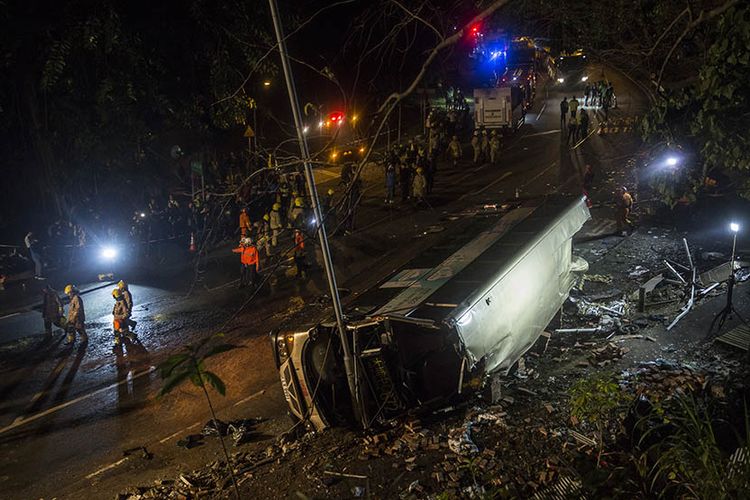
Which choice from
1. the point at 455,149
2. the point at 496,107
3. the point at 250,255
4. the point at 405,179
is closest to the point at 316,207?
the point at 250,255

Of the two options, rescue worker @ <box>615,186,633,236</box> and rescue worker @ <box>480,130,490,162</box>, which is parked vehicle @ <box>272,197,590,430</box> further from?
rescue worker @ <box>480,130,490,162</box>

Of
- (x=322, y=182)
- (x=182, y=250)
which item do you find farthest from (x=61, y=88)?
(x=322, y=182)

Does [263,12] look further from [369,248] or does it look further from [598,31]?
[598,31]

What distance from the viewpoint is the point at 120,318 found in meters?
11.1

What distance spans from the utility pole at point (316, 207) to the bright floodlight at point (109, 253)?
1271 cm

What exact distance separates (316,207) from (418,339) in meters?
2.87

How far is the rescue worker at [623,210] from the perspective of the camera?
14016 millimetres

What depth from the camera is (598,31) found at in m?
11.0

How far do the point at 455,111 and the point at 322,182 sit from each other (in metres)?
9.44

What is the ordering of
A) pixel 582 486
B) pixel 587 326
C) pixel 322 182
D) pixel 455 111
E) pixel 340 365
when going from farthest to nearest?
1. pixel 455 111
2. pixel 322 182
3. pixel 587 326
4. pixel 340 365
5. pixel 582 486

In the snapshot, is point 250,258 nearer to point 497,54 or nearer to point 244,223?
point 244,223

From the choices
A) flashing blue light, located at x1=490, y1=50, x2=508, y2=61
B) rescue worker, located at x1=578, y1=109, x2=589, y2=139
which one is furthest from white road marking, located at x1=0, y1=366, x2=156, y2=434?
flashing blue light, located at x1=490, y1=50, x2=508, y2=61

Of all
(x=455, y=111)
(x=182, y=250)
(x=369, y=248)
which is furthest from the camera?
(x=455, y=111)

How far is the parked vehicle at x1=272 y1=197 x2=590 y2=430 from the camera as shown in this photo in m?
6.84
